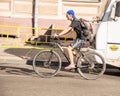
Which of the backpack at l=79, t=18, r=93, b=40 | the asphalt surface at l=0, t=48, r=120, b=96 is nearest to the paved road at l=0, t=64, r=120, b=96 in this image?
the asphalt surface at l=0, t=48, r=120, b=96

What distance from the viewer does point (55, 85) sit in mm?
11070

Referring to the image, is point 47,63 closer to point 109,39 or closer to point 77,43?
point 77,43

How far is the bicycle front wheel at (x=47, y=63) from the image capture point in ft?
40.0

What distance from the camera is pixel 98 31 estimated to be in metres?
12.6

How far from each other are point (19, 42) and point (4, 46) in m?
1.31

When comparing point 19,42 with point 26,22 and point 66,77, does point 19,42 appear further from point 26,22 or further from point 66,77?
point 66,77

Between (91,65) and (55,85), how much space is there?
1.62m

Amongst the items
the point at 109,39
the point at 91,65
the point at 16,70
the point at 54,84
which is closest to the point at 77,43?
the point at 91,65

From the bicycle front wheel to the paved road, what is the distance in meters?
0.18

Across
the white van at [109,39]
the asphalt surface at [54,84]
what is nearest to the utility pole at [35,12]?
the asphalt surface at [54,84]

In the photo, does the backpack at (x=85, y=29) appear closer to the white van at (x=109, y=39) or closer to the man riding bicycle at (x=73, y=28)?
the man riding bicycle at (x=73, y=28)

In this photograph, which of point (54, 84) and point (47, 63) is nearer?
point (54, 84)

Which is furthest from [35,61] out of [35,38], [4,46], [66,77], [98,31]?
[35,38]

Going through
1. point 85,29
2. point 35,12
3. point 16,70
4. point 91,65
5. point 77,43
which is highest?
point 35,12
